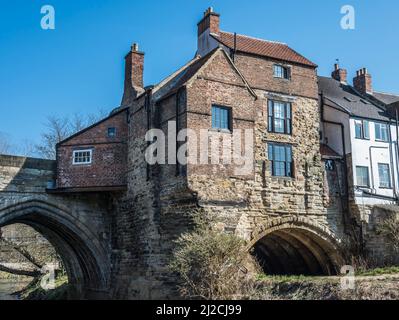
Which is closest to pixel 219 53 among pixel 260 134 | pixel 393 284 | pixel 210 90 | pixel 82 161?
pixel 210 90

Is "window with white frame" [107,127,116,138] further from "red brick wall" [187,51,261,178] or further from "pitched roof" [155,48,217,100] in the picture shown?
"red brick wall" [187,51,261,178]

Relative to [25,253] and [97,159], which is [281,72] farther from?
[25,253]

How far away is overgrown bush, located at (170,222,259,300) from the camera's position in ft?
54.1

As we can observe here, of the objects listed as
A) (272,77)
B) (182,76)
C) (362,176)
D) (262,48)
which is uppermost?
(262,48)

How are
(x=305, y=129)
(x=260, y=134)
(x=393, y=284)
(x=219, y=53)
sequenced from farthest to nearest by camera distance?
(x=305, y=129) < (x=260, y=134) < (x=219, y=53) < (x=393, y=284)

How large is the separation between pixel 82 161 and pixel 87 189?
55.9 inches

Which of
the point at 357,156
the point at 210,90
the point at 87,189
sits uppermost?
the point at 210,90

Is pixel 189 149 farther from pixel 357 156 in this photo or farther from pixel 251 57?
pixel 357 156

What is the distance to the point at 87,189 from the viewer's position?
24.3 m

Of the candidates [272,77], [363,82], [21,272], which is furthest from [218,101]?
[21,272]

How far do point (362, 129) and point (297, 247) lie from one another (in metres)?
7.26

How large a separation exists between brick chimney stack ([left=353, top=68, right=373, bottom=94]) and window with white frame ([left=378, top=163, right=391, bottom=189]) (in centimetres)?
637

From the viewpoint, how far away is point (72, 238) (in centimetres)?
2653

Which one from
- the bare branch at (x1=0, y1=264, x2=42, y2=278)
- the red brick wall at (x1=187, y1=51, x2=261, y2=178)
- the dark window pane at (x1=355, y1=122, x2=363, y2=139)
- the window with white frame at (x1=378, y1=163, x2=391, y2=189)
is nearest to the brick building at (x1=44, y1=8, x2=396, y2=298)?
the red brick wall at (x1=187, y1=51, x2=261, y2=178)
